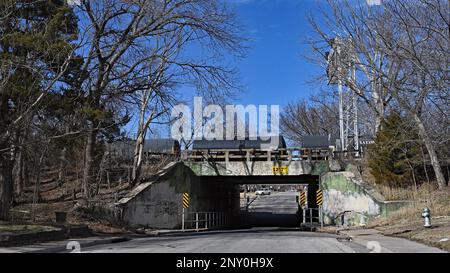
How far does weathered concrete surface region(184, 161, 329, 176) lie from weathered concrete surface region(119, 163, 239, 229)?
82cm

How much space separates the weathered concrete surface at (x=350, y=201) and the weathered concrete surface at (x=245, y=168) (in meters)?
2.27

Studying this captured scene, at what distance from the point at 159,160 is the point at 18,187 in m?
11.1

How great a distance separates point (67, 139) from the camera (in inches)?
782

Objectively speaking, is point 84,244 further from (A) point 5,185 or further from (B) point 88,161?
(B) point 88,161

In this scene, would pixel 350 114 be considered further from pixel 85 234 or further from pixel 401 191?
pixel 85 234

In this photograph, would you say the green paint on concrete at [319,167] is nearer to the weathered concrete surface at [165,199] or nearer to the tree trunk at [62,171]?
the weathered concrete surface at [165,199]

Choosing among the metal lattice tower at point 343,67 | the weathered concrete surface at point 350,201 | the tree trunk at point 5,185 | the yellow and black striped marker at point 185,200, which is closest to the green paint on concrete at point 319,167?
the weathered concrete surface at point 350,201

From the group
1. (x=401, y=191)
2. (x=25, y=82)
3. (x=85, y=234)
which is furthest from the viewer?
(x=401, y=191)

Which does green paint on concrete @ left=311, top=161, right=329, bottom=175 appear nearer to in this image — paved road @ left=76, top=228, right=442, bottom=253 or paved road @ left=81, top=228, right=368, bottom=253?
paved road @ left=76, top=228, right=442, bottom=253

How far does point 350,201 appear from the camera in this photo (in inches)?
1231

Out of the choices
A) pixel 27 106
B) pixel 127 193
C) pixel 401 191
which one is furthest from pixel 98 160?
pixel 401 191

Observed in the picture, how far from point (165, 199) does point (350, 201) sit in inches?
486

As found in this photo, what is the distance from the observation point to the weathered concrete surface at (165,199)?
95.5 feet
